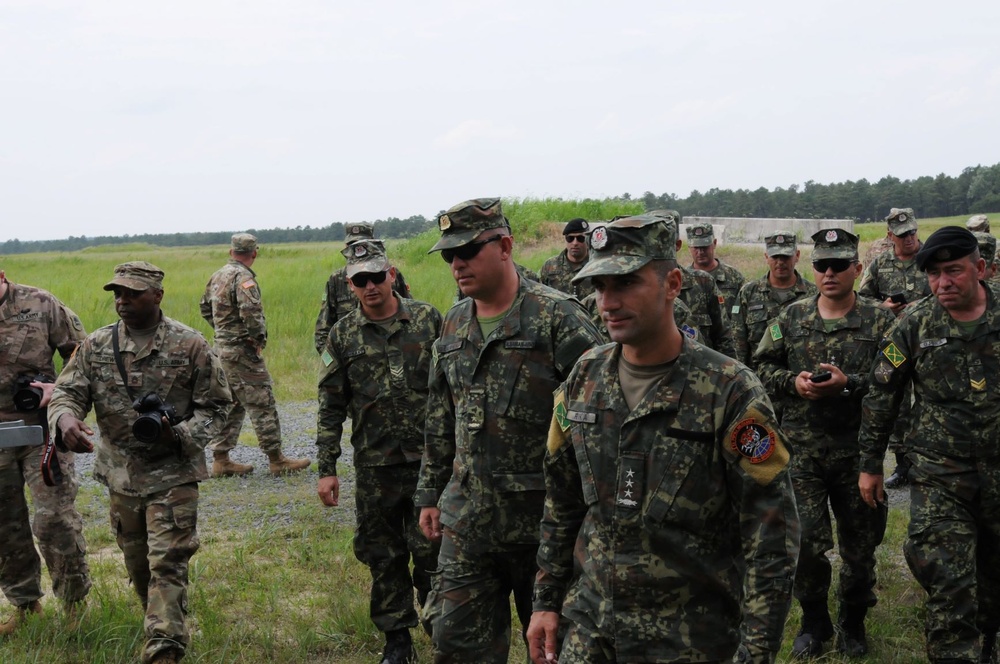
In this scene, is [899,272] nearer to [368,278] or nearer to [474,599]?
[368,278]

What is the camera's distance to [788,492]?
2.92m

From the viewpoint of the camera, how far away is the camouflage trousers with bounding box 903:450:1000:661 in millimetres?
4855

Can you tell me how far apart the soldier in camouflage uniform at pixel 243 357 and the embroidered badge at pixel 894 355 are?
6.32 metres

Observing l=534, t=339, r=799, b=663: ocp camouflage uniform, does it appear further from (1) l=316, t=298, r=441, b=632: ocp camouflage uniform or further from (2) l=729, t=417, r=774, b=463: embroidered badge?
(1) l=316, t=298, r=441, b=632: ocp camouflage uniform

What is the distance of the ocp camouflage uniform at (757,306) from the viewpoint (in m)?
7.93

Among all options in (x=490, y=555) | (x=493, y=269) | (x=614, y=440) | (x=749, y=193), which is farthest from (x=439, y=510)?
(x=749, y=193)

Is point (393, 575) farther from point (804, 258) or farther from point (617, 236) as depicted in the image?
point (804, 258)

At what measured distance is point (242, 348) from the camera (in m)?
10.2

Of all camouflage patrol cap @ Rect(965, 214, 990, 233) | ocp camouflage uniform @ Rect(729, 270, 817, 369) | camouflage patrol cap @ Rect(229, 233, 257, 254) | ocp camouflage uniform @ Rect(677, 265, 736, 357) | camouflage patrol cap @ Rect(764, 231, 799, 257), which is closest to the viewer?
ocp camouflage uniform @ Rect(729, 270, 817, 369)

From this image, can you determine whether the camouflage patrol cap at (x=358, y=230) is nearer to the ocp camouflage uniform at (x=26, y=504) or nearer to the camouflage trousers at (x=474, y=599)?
the ocp camouflage uniform at (x=26, y=504)

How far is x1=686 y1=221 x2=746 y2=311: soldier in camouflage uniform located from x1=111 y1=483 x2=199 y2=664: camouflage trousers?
17.3 ft

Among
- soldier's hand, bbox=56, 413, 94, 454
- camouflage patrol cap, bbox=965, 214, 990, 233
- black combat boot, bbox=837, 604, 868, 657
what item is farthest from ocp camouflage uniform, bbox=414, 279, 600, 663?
camouflage patrol cap, bbox=965, 214, 990, 233

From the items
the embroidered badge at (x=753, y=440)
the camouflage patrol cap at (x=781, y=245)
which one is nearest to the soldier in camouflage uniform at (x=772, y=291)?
the camouflage patrol cap at (x=781, y=245)

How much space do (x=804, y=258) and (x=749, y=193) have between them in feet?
60.5
